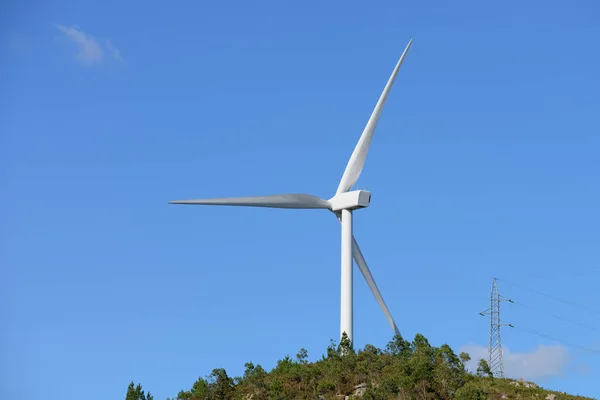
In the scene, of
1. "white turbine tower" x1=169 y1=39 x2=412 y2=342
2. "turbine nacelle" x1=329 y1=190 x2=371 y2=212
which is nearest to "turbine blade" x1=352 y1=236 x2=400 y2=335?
"white turbine tower" x1=169 y1=39 x2=412 y2=342

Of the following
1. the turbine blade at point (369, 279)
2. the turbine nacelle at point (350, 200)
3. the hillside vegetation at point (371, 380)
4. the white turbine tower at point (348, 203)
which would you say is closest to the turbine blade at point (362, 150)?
the white turbine tower at point (348, 203)

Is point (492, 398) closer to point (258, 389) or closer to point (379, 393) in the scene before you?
point (379, 393)

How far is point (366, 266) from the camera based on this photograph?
396 ft

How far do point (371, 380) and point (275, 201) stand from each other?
21.2 m

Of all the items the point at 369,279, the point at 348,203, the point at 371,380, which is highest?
the point at 348,203

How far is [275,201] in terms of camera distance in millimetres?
111812

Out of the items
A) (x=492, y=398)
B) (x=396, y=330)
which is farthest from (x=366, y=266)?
(x=492, y=398)

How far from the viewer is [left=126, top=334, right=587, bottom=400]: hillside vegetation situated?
335ft

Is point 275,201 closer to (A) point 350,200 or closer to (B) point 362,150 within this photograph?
(A) point 350,200

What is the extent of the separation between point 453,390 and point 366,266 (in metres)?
22.4

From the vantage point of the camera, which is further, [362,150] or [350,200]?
[362,150]

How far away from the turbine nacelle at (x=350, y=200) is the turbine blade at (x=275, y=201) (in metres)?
0.98

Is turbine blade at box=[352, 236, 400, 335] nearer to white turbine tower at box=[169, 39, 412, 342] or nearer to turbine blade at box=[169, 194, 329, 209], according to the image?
white turbine tower at box=[169, 39, 412, 342]

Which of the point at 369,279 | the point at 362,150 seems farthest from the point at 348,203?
the point at 369,279
